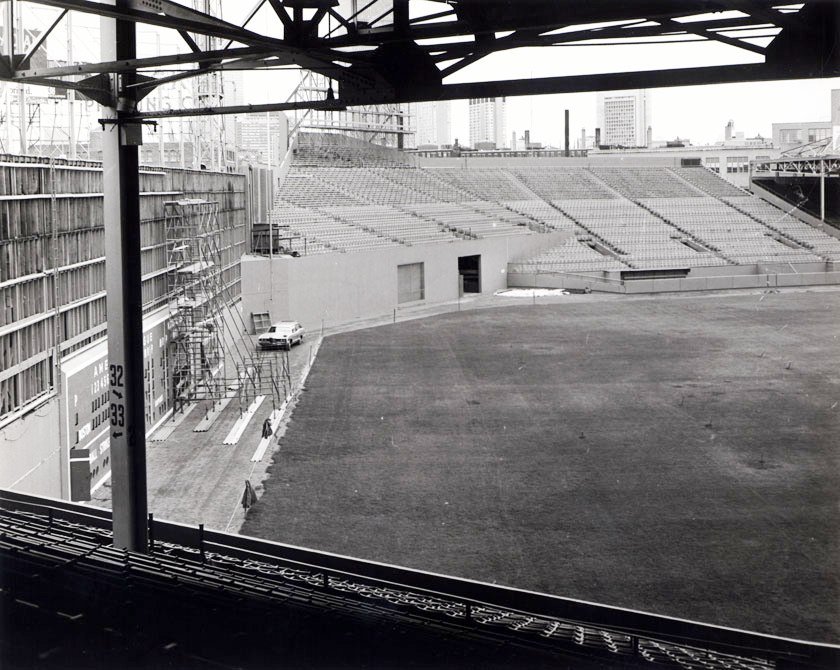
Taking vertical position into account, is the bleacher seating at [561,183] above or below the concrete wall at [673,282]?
above

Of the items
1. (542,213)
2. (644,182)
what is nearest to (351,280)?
(542,213)

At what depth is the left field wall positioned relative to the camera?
1180 centimetres

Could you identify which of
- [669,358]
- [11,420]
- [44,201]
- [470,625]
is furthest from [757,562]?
[669,358]

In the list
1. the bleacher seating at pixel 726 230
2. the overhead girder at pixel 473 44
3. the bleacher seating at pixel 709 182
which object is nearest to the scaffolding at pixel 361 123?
the bleacher seating at pixel 726 230

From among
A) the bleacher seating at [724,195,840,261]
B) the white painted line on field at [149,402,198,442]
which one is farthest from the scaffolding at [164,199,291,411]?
the bleacher seating at [724,195,840,261]

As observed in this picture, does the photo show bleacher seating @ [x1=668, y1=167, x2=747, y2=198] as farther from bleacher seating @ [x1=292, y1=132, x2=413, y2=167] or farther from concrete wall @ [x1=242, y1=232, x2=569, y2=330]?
concrete wall @ [x1=242, y1=232, x2=569, y2=330]

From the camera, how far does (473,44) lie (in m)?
8.72

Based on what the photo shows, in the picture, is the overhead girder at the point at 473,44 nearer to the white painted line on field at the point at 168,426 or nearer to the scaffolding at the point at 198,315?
the white painted line on field at the point at 168,426

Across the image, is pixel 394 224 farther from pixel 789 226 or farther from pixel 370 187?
pixel 789 226

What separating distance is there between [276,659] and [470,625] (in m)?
1.57

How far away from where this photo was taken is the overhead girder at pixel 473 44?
757 centimetres

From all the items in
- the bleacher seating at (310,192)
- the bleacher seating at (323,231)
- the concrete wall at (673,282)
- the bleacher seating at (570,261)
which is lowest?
the concrete wall at (673,282)

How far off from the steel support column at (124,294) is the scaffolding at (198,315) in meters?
11.1

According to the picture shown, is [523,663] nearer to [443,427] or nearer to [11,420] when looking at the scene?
[11,420]
